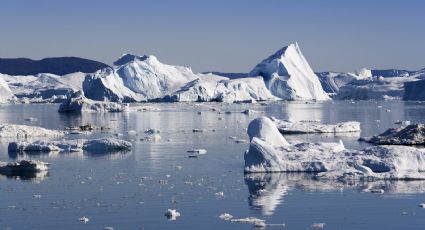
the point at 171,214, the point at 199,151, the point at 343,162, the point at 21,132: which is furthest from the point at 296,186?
the point at 21,132

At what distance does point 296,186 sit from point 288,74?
8498 cm

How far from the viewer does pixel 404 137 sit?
78.1ft

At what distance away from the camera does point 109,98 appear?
89062 millimetres

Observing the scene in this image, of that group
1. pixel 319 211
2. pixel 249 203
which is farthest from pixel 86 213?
pixel 319 211

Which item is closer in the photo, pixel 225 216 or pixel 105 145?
pixel 225 216

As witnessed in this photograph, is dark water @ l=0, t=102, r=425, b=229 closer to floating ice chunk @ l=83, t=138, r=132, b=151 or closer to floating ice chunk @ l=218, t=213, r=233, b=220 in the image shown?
floating ice chunk @ l=218, t=213, r=233, b=220

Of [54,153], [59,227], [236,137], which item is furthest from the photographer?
[236,137]

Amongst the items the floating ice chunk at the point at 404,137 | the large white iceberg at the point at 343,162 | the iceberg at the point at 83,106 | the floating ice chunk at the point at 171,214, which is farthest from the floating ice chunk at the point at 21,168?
the iceberg at the point at 83,106

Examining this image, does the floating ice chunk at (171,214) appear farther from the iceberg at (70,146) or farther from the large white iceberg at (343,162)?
the iceberg at (70,146)

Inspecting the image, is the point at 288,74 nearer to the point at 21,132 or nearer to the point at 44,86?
the point at 44,86

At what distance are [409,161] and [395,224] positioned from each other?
17.2 feet

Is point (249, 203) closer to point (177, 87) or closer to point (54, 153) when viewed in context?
point (54, 153)

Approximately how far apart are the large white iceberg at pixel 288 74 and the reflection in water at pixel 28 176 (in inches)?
3247

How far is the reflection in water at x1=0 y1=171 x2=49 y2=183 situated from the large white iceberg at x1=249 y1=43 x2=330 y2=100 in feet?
271
